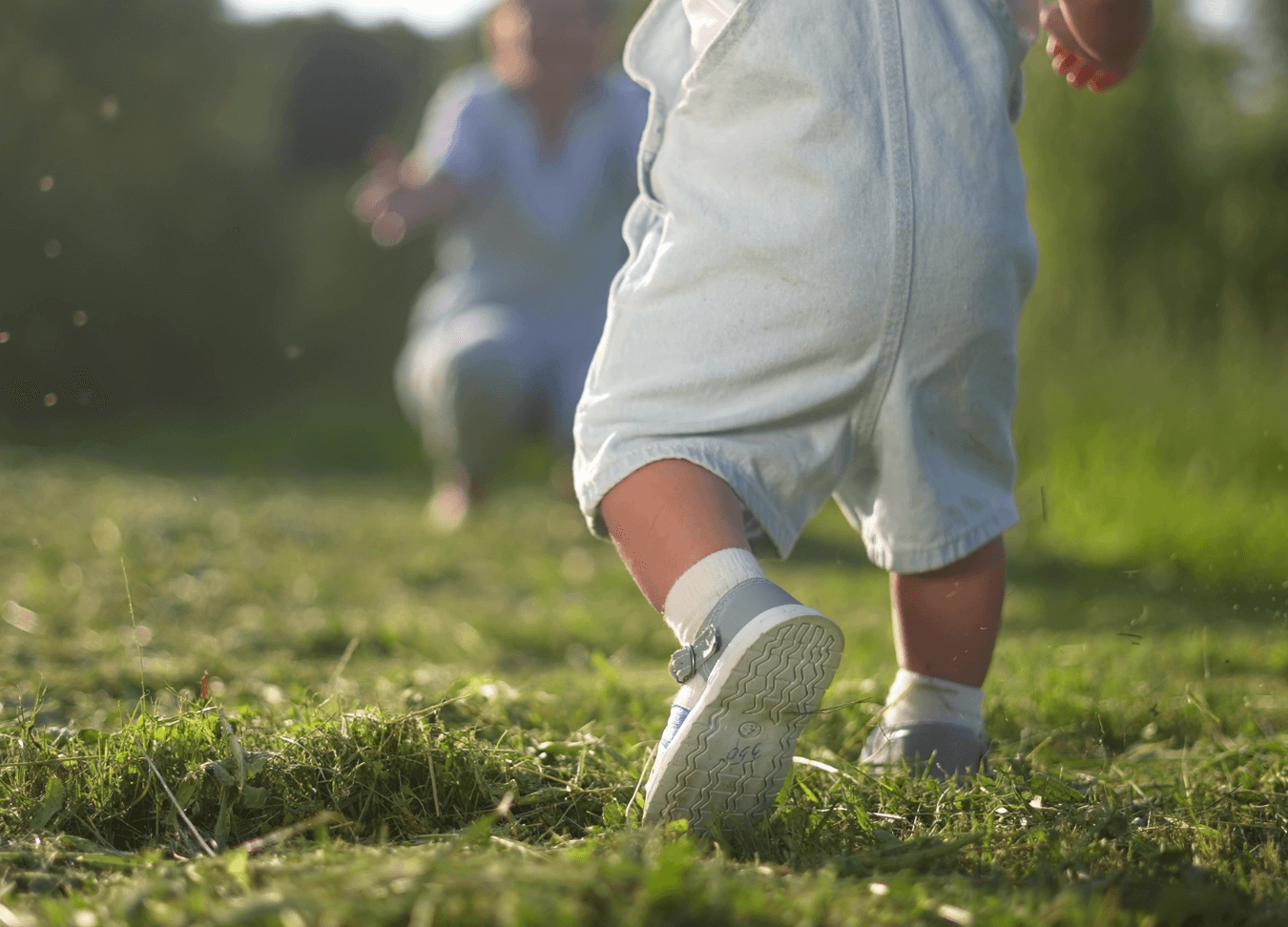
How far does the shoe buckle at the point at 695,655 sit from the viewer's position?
111 cm

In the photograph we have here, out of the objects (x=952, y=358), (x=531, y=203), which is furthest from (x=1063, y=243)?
(x=952, y=358)

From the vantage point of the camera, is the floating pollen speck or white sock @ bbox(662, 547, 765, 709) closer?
white sock @ bbox(662, 547, 765, 709)

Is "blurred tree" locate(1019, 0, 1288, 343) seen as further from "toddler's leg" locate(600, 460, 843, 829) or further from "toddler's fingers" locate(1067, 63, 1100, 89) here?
"toddler's leg" locate(600, 460, 843, 829)

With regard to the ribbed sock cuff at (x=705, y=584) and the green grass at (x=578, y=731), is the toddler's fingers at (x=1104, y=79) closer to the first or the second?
the green grass at (x=578, y=731)

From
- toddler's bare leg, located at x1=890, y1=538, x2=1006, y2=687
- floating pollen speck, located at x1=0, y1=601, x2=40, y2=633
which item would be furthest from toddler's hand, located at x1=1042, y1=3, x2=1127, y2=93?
floating pollen speck, located at x1=0, y1=601, x2=40, y2=633

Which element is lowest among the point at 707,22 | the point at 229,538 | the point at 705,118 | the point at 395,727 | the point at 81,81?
the point at 229,538

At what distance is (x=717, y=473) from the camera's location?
1228 millimetres

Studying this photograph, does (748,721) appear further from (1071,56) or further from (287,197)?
(287,197)

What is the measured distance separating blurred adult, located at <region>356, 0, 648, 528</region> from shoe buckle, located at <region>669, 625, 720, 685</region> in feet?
9.95

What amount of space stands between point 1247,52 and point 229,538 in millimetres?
3976

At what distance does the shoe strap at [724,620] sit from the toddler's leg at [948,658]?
41 centimetres

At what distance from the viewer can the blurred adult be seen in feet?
13.8

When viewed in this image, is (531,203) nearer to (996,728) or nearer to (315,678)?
(315,678)

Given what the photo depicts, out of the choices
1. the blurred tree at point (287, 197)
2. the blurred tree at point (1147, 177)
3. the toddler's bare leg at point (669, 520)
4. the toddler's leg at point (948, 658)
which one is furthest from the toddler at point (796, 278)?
the blurred tree at point (1147, 177)
